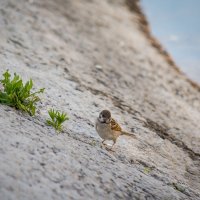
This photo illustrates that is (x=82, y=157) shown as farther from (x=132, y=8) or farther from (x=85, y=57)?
(x=132, y=8)

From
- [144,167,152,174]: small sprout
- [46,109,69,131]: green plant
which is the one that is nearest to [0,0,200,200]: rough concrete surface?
[144,167,152,174]: small sprout

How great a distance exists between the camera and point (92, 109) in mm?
8117

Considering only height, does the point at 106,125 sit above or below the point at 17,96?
above

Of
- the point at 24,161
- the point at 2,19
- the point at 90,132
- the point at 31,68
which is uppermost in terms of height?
the point at 2,19

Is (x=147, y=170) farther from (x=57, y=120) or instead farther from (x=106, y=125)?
(x=57, y=120)

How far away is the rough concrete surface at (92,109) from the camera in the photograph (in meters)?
4.93

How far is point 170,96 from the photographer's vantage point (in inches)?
436

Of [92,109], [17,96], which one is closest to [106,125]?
[17,96]

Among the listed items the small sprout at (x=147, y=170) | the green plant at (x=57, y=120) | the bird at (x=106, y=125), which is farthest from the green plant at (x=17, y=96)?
the small sprout at (x=147, y=170)

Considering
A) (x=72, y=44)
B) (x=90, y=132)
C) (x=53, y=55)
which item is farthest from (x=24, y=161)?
(x=72, y=44)

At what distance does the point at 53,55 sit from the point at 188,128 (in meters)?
3.74

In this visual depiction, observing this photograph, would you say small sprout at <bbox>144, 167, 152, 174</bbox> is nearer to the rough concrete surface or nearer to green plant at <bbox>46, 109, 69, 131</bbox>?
the rough concrete surface

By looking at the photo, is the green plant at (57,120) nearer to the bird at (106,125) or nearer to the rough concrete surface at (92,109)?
the rough concrete surface at (92,109)

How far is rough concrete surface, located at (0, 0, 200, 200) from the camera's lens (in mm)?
4934
